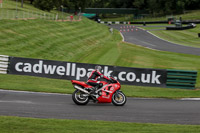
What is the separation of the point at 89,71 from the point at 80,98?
701 centimetres

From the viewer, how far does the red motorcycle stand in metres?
15.0

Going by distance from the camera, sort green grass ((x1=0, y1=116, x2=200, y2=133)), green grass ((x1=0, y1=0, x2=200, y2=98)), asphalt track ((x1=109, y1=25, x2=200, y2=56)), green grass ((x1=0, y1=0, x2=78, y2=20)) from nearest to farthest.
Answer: green grass ((x1=0, y1=116, x2=200, y2=133))
green grass ((x1=0, y1=0, x2=200, y2=98))
asphalt track ((x1=109, y1=25, x2=200, y2=56))
green grass ((x1=0, y1=0, x2=78, y2=20))

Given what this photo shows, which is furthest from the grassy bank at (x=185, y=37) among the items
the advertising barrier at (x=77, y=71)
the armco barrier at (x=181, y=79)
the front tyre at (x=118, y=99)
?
the front tyre at (x=118, y=99)

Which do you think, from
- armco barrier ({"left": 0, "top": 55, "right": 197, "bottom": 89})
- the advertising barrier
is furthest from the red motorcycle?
armco barrier ({"left": 0, "top": 55, "right": 197, "bottom": 89})

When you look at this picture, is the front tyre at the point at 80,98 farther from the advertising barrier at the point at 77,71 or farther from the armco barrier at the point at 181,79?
the armco barrier at the point at 181,79

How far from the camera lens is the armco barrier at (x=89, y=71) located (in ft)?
70.2

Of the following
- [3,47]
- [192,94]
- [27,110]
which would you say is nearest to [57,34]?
[3,47]

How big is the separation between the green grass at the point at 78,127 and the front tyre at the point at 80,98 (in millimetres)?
2869

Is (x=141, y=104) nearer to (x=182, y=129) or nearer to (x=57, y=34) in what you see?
(x=182, y=129)

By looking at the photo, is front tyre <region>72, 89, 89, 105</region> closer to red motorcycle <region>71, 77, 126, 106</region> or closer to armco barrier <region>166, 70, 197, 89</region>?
red motorcycle <region>71, 77, 126, 106</region>

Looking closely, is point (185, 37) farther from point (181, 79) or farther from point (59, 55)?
point (181, 79)

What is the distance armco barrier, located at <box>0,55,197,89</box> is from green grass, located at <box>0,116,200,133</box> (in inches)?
378

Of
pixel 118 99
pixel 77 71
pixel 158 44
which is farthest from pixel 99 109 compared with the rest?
pixel 158 44

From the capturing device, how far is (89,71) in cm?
2191
